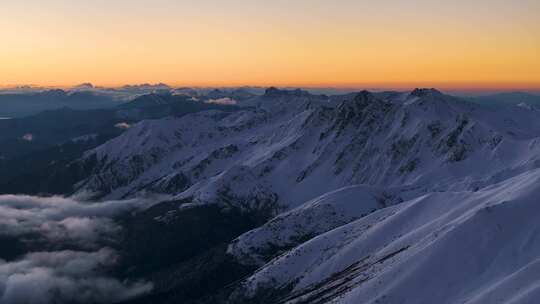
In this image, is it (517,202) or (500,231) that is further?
(517,202)

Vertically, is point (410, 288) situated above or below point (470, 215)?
below

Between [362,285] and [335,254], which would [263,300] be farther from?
[362,285]

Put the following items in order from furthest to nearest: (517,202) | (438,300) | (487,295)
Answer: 1. (517,202)
2. (438,300)
3. (487,295)

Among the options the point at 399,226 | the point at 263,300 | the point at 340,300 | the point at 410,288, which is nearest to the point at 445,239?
the point at 410,288

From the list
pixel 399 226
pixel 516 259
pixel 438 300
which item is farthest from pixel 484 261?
pixel 399 226

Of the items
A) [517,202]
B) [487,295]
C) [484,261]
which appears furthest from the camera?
[517,202]

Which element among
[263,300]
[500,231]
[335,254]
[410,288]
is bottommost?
[263,300]

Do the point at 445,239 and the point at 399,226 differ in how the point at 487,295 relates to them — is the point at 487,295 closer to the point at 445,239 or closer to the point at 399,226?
the point at 445,239
